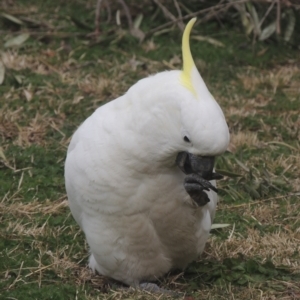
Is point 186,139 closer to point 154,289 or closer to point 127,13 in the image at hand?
point 154,289

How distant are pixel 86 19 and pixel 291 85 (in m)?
1.94

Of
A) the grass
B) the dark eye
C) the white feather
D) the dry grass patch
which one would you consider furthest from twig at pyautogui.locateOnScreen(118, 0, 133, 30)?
the dark eye

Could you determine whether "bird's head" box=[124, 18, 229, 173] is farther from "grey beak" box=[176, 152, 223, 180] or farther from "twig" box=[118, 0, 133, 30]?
"twig" box=[118, 0, 133, 30]

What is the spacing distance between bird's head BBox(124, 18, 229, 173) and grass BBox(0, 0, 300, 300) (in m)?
0.66

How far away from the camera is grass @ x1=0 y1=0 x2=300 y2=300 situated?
314 centimetres

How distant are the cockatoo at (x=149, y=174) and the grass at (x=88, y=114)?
17cm

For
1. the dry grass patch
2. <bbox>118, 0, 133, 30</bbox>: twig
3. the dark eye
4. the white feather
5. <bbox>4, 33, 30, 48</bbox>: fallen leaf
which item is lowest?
the dry grass patch

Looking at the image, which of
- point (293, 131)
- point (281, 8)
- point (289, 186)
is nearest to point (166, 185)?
point (289, 186)

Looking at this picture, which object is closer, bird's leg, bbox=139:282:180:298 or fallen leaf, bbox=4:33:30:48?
bird's leg, bbox=139:282:180:298

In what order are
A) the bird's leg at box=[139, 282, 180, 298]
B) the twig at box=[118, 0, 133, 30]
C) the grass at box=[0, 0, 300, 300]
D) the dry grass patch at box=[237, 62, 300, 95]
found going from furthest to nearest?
the twig at box=[118, 0, 133, 30]
the dry grass patch at box=[237, 62, 300, 95]
the grass at box=[0, 0, 300, 300]
the bird's leg at box=[139, 282, 180, 298]

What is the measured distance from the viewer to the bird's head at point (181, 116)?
2.49 metres

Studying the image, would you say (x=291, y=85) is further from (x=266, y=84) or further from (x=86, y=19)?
(x=86, y=19)

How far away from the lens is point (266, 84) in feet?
18.0

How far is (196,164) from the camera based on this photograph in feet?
8.52
